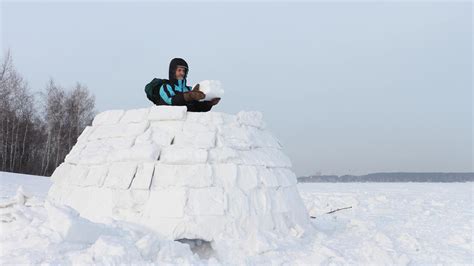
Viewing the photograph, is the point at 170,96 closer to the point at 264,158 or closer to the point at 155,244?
the point at 264,158

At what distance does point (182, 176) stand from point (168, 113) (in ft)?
2.74

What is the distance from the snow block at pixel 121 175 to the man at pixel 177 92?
105 cm

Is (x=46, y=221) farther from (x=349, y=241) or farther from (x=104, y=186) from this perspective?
(x=349, y=241)

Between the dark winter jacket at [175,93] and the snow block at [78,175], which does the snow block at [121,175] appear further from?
the dark winter jacket at [175,93]

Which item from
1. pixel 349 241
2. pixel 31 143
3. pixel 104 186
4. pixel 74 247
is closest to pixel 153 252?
pixel 74 247

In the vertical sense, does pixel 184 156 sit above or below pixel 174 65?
below


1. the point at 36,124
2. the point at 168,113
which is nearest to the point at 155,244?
the point at 168,113

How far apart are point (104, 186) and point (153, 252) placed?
4.20ft

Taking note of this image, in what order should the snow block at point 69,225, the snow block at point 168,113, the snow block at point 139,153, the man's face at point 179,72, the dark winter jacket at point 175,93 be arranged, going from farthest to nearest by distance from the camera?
the man's face at point 179,72 → the dark winter jacket at point 175,93 → the snow block at point 168,113 → the snow block at point 139,153 → the snow block at point 69,225

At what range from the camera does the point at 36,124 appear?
20.2 metres

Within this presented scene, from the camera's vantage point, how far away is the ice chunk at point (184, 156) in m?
3.93

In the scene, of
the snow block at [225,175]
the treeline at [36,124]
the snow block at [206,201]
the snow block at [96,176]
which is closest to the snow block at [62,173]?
the snow block at [96,176]

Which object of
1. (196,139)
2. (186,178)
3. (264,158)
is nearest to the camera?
(186,178)

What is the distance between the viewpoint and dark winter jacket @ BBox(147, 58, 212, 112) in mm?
4676
